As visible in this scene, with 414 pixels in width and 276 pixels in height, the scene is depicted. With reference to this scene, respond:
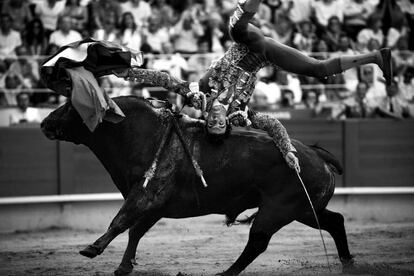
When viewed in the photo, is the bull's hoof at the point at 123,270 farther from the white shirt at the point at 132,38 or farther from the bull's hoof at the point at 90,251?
the white shirt at the point at 132,38

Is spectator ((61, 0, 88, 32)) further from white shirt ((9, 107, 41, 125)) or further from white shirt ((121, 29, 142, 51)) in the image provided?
white shirt ((9, 107, 41, 125))

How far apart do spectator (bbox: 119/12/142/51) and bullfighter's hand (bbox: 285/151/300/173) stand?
Result: 5153 millimetres

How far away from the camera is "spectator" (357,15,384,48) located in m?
11.4

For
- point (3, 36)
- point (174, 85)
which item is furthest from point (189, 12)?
point (174, 85)

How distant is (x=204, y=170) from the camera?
18.0ft

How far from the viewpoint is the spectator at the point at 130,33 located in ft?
33.6

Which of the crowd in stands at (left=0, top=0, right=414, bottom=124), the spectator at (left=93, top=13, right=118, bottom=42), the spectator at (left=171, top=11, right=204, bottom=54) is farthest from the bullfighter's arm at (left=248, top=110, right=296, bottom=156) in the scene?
the spectator at (left=171, top=11, right=204, bottom=54)

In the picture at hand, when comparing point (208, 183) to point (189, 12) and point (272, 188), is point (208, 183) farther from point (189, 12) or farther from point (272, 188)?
point (189, 12)

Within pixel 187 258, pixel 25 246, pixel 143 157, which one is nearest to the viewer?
pixel 143 157

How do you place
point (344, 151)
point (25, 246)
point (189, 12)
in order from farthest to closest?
1. point (189, 12)
2. point (344, 151)
3. point (25, 246)

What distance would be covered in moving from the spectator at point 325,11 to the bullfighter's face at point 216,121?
20.6 ft

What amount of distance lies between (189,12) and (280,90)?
178cm

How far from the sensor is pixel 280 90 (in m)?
10.2

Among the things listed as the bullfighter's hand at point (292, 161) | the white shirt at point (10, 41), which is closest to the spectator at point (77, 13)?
the white shirt at point (10, 41)
